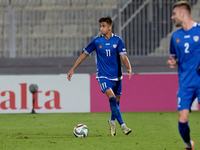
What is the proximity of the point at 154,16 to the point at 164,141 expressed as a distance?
23.3 ft

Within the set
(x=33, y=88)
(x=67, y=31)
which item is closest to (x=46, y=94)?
(x=33, y=88)

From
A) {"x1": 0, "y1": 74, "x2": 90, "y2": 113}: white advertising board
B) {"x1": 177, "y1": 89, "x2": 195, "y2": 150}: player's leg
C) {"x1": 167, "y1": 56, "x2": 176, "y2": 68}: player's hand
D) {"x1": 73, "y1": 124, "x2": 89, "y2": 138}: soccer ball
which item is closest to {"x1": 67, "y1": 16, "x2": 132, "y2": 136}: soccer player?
{"x1": 73, "y1": 124, "x2": 89, "y2": 138}: soccer ball

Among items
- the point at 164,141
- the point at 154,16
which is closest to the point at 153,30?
the point at 154,16

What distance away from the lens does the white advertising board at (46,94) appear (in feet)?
39.0

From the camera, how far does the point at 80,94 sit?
12102 millimetres

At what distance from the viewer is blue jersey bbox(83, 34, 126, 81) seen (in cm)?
694

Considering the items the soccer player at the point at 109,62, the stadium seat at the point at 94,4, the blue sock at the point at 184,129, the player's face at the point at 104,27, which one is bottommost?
the blue sock at the point at 184,129

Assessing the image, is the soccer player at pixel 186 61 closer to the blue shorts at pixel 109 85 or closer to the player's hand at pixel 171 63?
the player's hand at pixel 171 63

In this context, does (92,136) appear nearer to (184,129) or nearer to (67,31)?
(184,129)

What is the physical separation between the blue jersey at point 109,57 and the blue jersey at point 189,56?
244 centimetres

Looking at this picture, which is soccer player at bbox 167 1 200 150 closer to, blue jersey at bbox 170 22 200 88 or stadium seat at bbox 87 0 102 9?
blue jersey at bbox 170 22 200 88

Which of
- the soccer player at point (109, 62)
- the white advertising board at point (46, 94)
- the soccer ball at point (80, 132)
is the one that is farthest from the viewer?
the white advertising board at point (46, 94)

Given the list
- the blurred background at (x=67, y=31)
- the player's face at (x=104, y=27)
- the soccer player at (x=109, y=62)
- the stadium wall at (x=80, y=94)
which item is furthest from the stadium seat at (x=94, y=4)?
the player's face at (x=104, y=27)

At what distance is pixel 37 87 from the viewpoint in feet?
39.0
